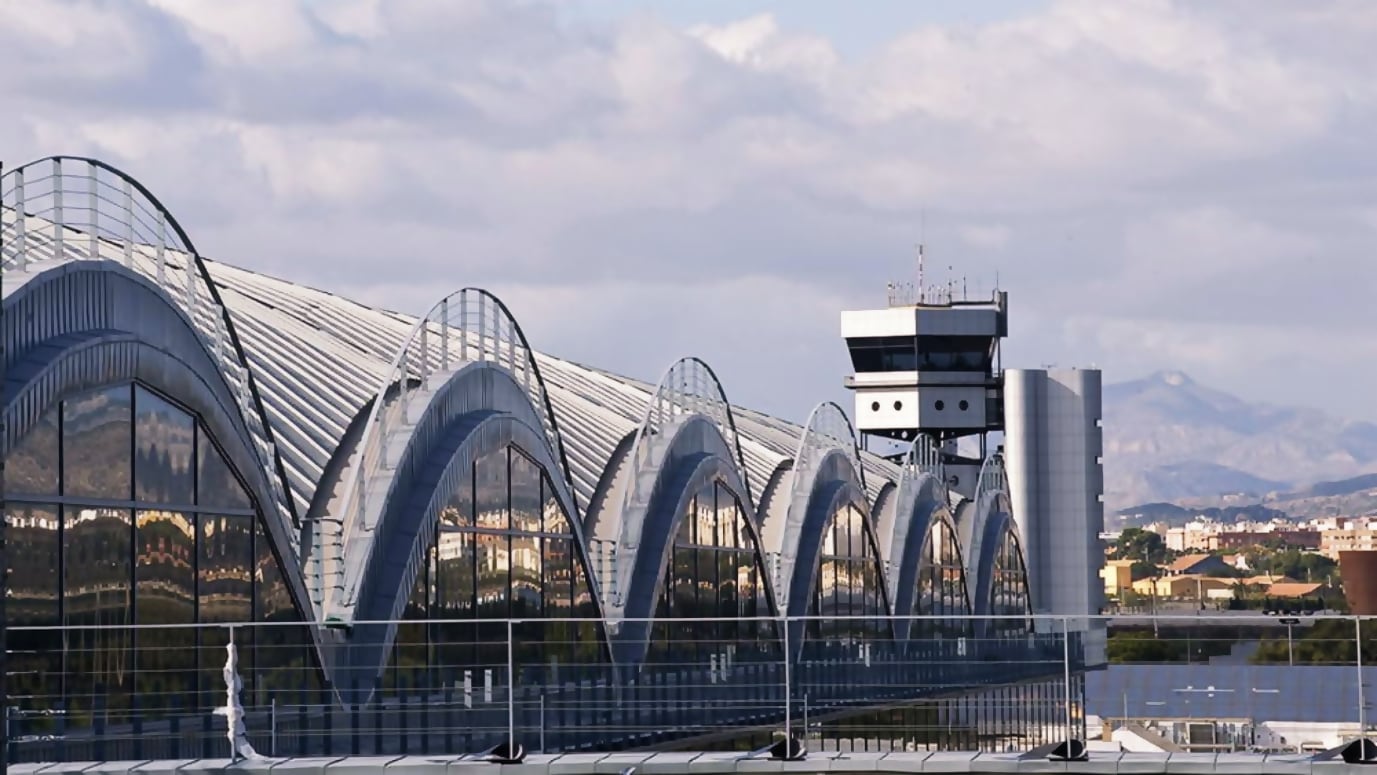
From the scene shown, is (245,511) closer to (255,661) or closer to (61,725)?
(255,661)

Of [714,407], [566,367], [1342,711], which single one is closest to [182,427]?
[1342,711]

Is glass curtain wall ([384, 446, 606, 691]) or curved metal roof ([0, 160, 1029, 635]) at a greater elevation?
curved metal roof ([0, 160, 1029, 635])

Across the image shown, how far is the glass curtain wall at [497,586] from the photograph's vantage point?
125 feet

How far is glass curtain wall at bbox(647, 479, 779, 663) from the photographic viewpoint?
51.1m

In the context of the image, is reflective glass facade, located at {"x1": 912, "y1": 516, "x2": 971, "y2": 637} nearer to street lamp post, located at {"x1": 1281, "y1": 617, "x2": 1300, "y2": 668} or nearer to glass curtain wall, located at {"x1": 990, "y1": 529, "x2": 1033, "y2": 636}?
glass curtain wall, located at {"x1": 990, "y1": 529, "x2": 1033, "y2": 636}

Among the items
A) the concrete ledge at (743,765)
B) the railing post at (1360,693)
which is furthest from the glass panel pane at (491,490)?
the railing post at (1360,693)

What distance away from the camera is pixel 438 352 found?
52.1 meters

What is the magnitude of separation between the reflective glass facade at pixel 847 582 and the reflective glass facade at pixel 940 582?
7153 millimetres

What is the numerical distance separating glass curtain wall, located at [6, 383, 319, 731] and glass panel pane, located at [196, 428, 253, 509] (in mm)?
→ 32

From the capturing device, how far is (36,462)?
2803cm

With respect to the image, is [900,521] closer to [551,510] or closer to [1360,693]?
[551,510]

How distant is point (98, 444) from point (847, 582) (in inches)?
1629

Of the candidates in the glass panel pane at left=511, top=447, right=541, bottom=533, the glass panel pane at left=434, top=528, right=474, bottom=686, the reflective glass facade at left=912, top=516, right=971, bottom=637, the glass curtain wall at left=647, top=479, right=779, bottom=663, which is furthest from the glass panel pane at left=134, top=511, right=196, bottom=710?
the reflective glass facade at left=912, top=516, right=971, bottom=637

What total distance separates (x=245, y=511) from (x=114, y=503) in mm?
4195
